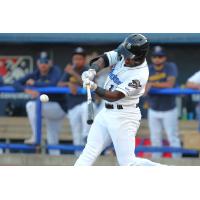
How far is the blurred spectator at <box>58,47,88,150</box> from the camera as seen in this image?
34.1 feet

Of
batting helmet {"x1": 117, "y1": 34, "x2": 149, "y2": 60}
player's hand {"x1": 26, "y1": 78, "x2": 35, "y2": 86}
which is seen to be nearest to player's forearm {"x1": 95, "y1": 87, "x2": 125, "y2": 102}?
batting helmet {"x1": 117, "y1": 34, "x2": 149, "y2": 60}

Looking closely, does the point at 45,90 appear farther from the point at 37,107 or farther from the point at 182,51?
the point at 182,51

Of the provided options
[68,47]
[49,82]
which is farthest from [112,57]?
[68,47]

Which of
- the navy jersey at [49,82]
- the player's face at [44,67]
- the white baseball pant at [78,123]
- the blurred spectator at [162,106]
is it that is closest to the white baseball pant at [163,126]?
the blurred spectator at [162,106]

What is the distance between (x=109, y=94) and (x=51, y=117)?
3257mm

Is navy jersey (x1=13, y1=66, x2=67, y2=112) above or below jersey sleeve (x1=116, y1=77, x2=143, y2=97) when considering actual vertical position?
below

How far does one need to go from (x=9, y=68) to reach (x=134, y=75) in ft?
19.4

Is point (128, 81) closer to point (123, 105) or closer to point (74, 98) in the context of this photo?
point (123, 105)

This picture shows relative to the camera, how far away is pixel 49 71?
10617 millimetres

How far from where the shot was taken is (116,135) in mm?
7785

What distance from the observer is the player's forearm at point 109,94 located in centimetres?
751

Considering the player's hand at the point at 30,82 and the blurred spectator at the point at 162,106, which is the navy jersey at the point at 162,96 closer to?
the blurred spectator at the point at 162,106

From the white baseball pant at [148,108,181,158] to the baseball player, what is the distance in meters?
2.39

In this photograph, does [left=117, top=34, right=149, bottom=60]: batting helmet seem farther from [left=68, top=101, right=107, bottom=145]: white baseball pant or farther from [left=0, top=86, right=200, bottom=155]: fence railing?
[left=68, top=101, right=107, bottom=145]: white baseball pant
